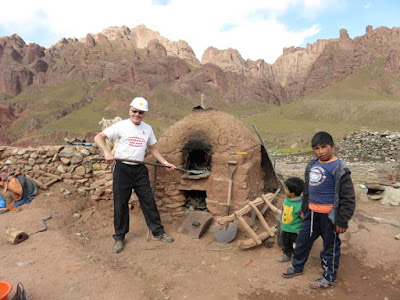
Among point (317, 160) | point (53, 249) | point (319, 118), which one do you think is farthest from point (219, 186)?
point (319, 118)

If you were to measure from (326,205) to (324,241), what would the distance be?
0.49 metres

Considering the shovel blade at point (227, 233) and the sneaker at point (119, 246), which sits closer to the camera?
the sneaker at point (119, 246)

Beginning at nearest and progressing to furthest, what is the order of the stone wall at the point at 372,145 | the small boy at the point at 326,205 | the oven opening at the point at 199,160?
the small boy at the point at 326,205, the oven opening at the point at 199,160, the stone wall at the point at 372,145

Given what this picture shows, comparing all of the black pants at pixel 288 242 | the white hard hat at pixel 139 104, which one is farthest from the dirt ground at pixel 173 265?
the white hard hat at pixel 139 104

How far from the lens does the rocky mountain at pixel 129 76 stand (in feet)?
197

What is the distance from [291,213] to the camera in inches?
138

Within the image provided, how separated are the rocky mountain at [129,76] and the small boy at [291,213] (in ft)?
177

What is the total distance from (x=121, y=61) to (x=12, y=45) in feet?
129

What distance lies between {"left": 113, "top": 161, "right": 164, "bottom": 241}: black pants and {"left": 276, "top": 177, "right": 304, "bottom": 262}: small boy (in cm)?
208

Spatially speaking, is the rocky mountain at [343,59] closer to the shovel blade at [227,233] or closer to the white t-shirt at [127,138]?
the shovel blade at [227,233]

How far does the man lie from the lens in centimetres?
395

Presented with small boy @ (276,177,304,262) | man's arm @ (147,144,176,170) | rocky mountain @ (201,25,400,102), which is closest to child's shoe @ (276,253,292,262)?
small boy @ (276,177,304,262)

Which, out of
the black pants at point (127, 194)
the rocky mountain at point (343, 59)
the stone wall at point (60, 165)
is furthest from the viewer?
the rocky mountain at point (343, 59)

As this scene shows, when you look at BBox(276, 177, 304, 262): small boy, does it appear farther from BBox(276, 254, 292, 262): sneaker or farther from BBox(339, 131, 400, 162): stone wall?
BBox(339, 131, 400, 162): stone wall
